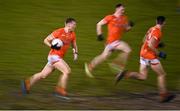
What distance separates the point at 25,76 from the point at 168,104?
4.60 metres

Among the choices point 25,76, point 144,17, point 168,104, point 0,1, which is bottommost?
point 168,104

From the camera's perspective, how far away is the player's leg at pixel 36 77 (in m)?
13.2

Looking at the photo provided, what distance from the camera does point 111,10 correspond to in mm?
22781

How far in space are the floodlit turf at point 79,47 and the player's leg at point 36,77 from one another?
0.75 feet

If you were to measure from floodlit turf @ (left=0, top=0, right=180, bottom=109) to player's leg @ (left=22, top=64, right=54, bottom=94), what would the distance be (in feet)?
0.75

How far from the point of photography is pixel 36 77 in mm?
13289

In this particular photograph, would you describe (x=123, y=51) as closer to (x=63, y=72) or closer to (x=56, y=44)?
(x=63, y=72)

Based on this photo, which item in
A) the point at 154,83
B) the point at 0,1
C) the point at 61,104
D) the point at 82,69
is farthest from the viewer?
the point at 0,1

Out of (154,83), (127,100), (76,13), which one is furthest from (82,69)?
(76,13)

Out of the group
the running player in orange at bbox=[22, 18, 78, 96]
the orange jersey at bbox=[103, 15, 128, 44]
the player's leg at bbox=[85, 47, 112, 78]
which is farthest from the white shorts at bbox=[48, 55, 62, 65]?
the orange jersey at bbox=[103, 15, 128, 44]

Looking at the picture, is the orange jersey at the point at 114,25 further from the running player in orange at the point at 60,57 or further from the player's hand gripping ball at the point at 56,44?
the player's hand gripping ball at the point at 56,44

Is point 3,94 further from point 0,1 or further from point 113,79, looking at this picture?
point 0,1

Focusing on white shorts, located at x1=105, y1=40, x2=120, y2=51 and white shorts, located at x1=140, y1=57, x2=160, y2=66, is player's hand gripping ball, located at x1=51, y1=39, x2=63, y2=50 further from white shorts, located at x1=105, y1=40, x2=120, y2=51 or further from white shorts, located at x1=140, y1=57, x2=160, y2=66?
white shorts, located at x1=105, y1=40, x2=120, y2=51

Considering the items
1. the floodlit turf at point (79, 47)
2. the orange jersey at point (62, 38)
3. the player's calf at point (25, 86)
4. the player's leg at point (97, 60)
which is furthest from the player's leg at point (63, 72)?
the player's leg at point (97, 60)
